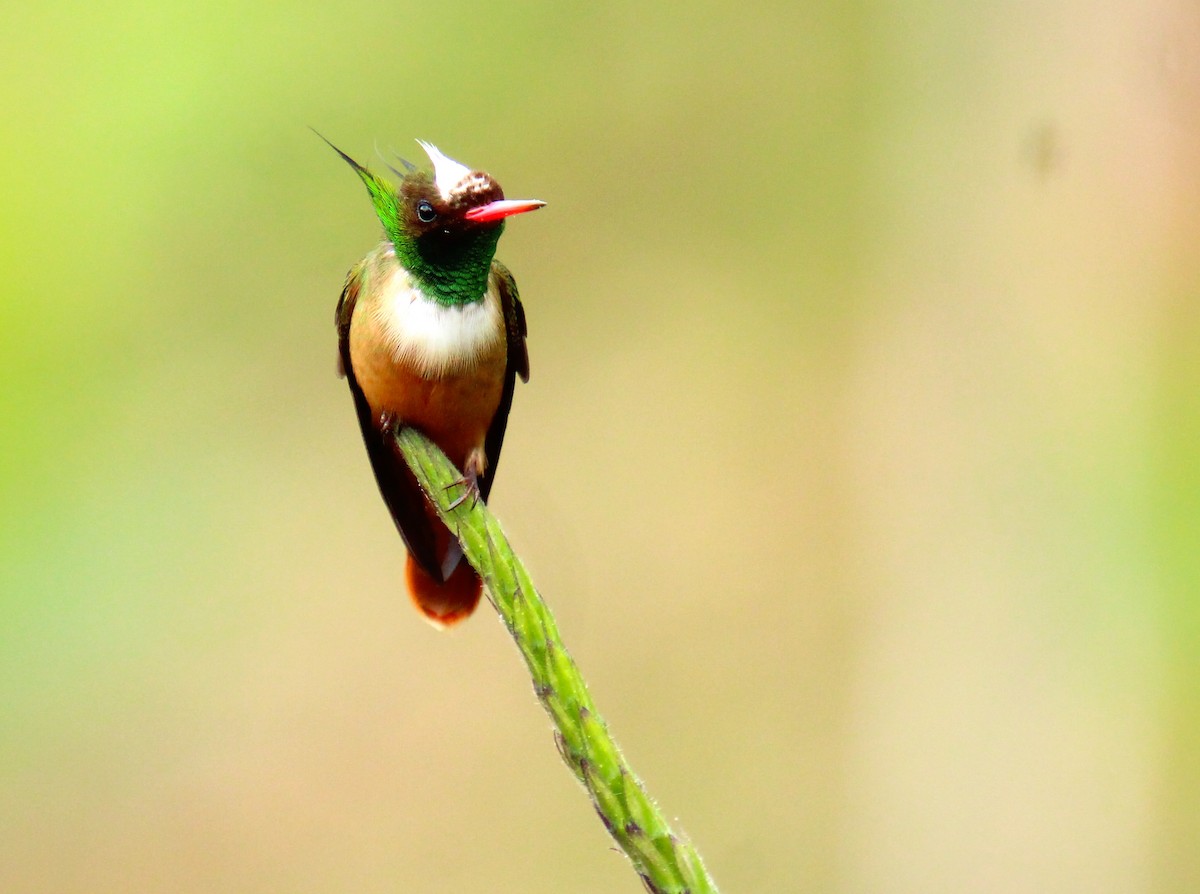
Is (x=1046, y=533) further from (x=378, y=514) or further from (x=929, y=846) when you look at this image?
(x=378, y=514)

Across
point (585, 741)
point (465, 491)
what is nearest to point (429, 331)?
point (465, 491)

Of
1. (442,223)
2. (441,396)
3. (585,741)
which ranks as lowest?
(585,741)

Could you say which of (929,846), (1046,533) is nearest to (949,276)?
(1046,533)

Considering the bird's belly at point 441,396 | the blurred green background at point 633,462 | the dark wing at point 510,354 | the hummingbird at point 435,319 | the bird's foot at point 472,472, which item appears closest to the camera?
the bird's foot at point 472,472

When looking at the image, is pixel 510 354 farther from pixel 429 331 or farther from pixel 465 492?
pixel 465 492

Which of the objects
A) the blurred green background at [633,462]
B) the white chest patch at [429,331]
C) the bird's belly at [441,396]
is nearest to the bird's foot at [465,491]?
the bird's belly at [441,396]

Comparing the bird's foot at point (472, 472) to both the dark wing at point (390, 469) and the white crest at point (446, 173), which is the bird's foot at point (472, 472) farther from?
the white crest at point (446, 173)
